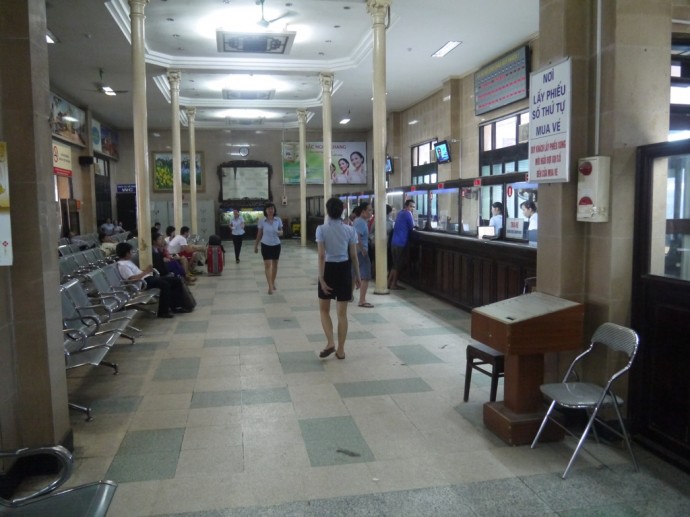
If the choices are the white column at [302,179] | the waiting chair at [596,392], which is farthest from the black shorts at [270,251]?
the white column at [302,179]

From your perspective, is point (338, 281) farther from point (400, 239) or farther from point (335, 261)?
point (400, 239)

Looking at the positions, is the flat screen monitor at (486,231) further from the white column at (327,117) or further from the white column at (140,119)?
the white column at (327,117)

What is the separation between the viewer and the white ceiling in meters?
11.3

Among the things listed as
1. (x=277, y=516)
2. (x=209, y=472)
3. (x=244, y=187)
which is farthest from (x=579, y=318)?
(x=244, y=187)

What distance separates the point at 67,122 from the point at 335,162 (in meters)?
13.3

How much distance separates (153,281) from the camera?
8.06 meters

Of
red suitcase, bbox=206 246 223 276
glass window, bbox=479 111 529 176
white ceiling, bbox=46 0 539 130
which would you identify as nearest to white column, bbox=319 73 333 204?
white ceiling, bbox=46 0 539 130

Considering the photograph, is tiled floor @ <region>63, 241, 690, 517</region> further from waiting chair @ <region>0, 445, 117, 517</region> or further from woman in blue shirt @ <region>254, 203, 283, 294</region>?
woman in blue shirt @ <region>254, 203, 283, 294</region>

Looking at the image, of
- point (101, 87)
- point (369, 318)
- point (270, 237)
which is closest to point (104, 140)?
point (101, 87)

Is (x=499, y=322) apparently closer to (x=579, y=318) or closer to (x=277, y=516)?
(x=579, y=318)

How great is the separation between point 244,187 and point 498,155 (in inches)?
630

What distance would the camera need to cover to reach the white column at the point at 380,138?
9.96m

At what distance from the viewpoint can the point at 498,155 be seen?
1488cm

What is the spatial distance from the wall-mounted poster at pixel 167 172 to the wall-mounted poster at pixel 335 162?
421 cm
